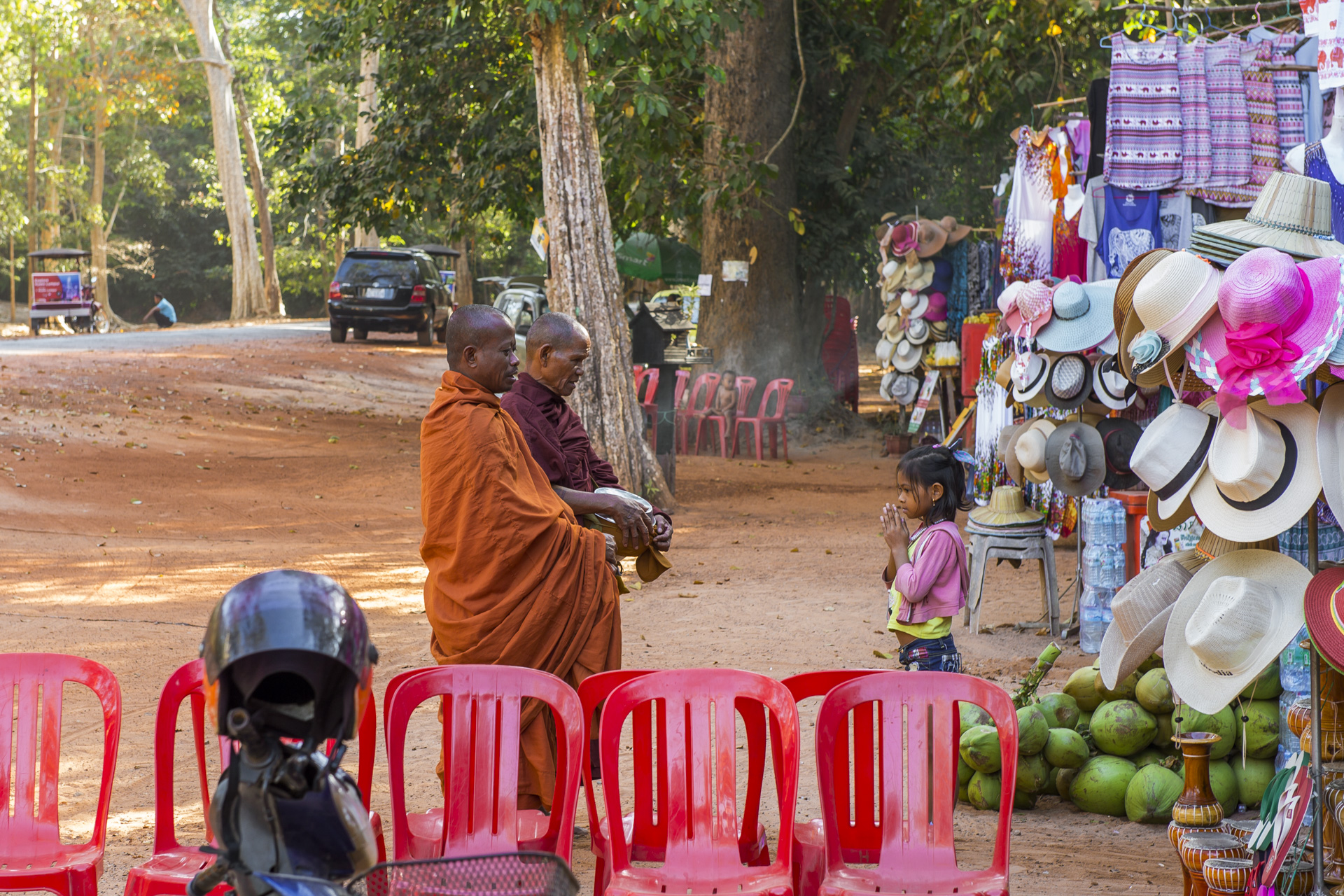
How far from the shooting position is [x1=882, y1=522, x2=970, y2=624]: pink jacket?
4.37 m

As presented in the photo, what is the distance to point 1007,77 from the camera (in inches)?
585

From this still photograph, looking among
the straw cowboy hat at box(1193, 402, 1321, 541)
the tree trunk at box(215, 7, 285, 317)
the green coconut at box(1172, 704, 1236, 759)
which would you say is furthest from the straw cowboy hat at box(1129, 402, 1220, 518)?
the tree trunk at box(215, 7, 285, 317)

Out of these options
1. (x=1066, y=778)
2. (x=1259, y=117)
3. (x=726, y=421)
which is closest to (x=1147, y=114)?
(x=1259, y=117)

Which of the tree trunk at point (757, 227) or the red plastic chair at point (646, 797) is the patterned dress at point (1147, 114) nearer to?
the red plastic chair at point (646, 797)

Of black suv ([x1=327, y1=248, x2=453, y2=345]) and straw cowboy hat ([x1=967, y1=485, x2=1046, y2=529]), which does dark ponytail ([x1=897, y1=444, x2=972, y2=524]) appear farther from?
black suv ([x1=327, y1=248, x2=453, y2=345])

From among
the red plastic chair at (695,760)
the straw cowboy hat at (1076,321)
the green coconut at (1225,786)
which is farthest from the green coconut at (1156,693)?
the straw cowboy hat at (1076,321)

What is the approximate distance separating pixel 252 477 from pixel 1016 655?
8.14 meters

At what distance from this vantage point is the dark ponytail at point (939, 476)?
4422 millimetres

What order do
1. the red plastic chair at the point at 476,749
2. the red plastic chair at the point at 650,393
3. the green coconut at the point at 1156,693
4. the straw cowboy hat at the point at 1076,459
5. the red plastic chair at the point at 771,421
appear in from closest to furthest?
the red plastic chair at the point at 476,749 → the green coconut at the point at 1156,693 → the straw cowboy hat at the point at 1076,459 → the red plastic chair at the point at 650,393 → the red plastic chair at the point at 771,421

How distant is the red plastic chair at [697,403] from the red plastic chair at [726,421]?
8cm

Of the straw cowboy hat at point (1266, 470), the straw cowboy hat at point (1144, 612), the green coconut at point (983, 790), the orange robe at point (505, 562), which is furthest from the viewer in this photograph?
the green coconut at point (983, 790)

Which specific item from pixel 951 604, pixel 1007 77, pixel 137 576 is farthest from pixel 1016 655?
pixel 1007 77

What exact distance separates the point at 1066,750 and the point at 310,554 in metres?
6.22

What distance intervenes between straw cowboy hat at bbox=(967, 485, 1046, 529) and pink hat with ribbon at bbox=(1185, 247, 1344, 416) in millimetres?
3979
